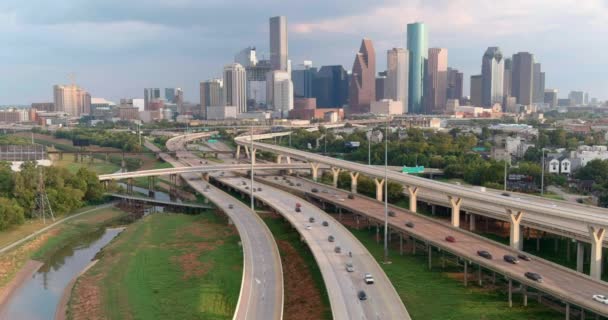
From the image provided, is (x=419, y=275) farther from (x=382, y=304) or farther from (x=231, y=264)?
(x=231, y=264)

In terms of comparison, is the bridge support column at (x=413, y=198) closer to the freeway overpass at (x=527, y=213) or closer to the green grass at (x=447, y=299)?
the freeway overpass at (x=527, y=213)

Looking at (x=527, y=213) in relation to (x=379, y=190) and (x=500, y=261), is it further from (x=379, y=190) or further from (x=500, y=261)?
(x=379, y=190)

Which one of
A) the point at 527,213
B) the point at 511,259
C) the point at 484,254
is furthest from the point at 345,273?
the point at 527,213

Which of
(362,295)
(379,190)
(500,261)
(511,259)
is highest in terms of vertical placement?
(379,190)

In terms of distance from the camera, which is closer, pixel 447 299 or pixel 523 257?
pixel 447 299

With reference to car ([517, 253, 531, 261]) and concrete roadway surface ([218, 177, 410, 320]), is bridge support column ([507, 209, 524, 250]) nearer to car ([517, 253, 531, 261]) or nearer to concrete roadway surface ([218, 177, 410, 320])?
car ([517, 253, 531, 261])

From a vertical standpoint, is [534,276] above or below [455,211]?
below

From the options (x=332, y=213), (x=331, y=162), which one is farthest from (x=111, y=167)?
(x=332, y=213)
